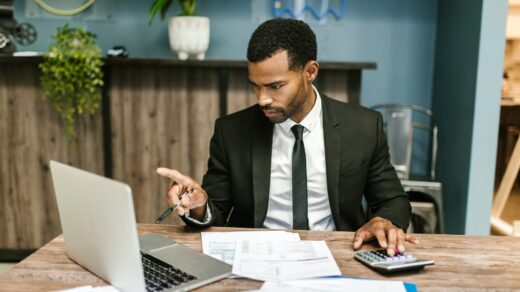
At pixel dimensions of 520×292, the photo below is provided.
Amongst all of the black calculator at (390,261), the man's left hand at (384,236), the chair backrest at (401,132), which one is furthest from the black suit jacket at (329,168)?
the chair backrest at (401,132)

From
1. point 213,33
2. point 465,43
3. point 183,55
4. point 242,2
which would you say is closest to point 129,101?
point 183,55

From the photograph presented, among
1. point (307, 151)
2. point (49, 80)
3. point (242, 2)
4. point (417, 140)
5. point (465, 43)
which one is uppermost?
point (242, 2)

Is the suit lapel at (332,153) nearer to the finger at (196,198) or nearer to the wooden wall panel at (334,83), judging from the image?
the finger at (196,198)

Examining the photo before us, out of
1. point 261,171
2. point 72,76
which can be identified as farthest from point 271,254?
point 72,76

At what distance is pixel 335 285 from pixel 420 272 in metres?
0.22

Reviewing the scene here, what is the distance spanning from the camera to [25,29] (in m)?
3.17

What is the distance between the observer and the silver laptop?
2.91 feet

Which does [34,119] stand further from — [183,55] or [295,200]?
[295,200]

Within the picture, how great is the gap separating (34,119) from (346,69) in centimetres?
186

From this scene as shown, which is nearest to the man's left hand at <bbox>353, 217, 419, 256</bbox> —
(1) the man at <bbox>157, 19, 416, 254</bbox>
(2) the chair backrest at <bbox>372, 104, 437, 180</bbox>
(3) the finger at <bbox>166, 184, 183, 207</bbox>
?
(1) the man at <bbox>157, 19, 416, 254</bbox>

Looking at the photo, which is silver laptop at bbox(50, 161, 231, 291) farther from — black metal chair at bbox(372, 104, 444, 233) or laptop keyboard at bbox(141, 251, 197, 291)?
black metal chair at bbox(372, 104, 444, 233)

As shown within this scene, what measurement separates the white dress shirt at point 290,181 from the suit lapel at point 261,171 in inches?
1.5

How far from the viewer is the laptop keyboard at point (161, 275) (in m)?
0.99

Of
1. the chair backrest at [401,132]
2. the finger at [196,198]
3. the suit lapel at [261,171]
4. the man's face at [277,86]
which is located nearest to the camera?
the finger at [196,198]
